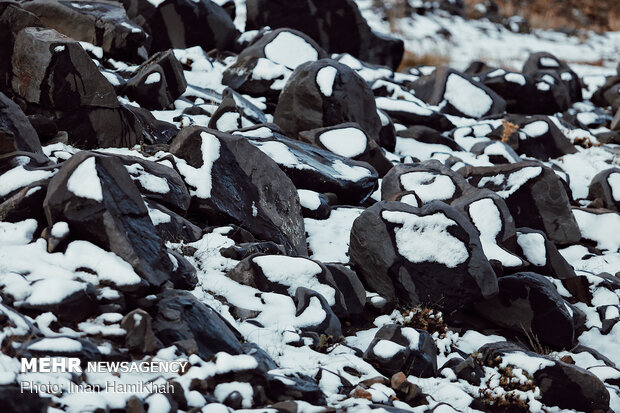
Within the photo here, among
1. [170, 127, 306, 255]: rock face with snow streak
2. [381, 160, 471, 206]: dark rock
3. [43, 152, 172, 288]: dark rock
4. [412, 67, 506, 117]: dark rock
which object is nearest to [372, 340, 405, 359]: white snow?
[43, 152, 172, 288]: dark rock

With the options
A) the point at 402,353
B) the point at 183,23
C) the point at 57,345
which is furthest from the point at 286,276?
the point at 183,23

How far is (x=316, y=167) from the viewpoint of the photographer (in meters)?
7.80

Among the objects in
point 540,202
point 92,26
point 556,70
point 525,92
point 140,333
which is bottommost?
point 556,70

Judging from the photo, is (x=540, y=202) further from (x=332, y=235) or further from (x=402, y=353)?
(x=402, y=353)

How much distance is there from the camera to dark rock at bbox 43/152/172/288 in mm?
4766

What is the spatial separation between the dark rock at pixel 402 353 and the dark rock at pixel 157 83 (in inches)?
199

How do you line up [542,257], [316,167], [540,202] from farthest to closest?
[540,202] → [316,167] → [542,257]

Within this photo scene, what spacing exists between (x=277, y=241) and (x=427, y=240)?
4.55 feet

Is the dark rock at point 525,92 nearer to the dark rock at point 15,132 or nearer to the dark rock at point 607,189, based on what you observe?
the dark rock at point 607,189

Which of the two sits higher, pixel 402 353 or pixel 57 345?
pixel 57 345

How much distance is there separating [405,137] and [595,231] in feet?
11.0

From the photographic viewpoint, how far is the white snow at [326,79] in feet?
30.2

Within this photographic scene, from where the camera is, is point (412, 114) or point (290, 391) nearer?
point (290, 391)

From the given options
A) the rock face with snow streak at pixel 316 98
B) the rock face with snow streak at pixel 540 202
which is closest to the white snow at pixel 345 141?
the rock face with snow streak at pixel 316 98
